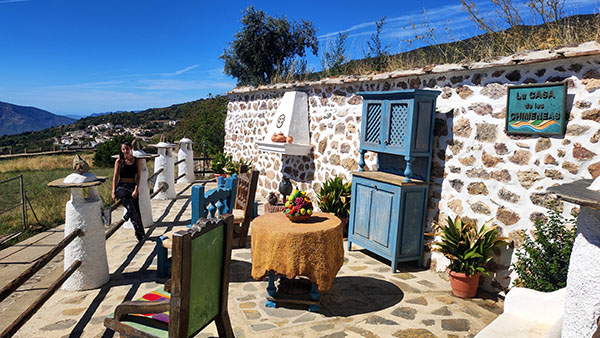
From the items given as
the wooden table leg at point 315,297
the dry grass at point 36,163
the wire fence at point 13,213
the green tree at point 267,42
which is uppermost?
the green tree at point 267,42

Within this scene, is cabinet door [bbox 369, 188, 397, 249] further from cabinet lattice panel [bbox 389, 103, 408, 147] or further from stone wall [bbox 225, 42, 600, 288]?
cabinet lattice panel [bbox 389, 103, 408, 147]

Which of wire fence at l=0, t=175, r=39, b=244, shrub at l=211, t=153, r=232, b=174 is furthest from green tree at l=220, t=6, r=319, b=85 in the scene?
wire fence at l=0, t=175, r=39, b=244

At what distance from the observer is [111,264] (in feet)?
17.2

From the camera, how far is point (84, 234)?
14.4 feet

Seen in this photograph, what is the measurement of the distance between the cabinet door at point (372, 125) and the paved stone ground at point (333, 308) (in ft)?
5.46

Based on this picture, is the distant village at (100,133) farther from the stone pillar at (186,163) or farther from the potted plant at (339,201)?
the potted plant at (339,201)

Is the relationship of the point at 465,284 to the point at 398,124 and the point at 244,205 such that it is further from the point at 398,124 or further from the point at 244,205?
the point at 244,205

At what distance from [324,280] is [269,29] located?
44.0 feet

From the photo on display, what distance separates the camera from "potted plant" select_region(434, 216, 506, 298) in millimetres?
4328

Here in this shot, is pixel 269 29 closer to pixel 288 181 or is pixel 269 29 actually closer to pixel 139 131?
pixel 288 181

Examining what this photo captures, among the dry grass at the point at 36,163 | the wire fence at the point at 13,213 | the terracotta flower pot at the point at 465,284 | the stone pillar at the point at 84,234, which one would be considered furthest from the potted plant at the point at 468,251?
the dry grass at the point at 36,163

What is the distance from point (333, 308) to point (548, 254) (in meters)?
2.16

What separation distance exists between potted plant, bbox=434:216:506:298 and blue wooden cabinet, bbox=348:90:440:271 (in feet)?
1.94

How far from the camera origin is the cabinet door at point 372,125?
17.7 ft
